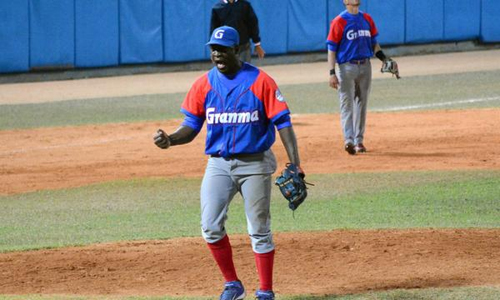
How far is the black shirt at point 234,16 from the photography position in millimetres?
18156

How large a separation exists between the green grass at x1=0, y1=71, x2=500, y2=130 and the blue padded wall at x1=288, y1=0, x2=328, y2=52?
4716mm

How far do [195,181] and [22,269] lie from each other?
465 centimetres

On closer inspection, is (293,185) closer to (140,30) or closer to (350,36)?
(350,36)

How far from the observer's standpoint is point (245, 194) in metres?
7.36

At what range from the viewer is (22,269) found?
8.93 meters

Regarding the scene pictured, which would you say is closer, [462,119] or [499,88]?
[462,119]

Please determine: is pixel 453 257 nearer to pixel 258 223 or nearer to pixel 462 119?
pixel 258 223

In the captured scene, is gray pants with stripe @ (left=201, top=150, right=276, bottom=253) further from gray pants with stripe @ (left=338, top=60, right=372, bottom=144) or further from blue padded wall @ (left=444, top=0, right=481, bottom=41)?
blue padded wall @ (left=444, top=0, right=481, bottom=41)

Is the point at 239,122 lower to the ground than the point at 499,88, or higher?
higher

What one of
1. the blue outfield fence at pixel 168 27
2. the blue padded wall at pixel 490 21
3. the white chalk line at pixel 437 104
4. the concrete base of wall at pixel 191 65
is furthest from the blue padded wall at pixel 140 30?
the blue padded wall at pixel 490 21

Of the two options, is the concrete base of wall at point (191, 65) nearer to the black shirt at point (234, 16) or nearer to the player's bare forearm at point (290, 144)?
the black shirt at point (234, 16)

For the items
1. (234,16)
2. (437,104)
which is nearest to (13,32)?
(234,16)

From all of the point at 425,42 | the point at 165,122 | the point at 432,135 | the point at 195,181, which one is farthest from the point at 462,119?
the point at 425,42

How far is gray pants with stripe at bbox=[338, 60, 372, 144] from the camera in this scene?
574 inches
